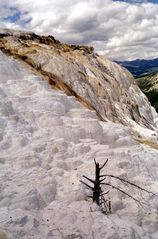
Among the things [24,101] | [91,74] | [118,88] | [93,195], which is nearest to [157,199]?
[93,195]

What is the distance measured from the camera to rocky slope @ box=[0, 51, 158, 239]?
44.5 ft

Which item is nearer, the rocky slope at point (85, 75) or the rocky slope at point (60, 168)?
the rocky slope at point (60, 168)

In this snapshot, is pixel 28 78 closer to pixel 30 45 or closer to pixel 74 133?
pixel 74 133

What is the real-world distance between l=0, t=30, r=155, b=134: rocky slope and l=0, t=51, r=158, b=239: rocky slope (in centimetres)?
718

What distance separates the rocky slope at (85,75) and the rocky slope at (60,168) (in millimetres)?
7178

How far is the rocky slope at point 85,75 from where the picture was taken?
1356 inches

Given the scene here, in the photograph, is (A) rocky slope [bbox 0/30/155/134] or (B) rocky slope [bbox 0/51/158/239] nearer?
(B) rocky slope [bbox 0/51/158/239]

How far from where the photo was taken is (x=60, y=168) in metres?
17.0

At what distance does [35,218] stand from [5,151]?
4362 mm

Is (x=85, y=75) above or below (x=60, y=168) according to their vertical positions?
above

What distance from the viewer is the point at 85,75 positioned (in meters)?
39.8

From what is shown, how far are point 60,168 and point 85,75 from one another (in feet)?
77.8

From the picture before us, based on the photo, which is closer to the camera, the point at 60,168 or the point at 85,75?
the point at 60,168

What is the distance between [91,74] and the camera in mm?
41812
